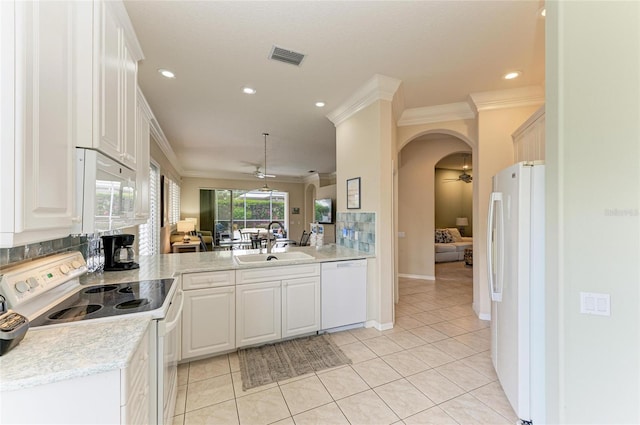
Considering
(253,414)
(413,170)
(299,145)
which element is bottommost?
(253,414)

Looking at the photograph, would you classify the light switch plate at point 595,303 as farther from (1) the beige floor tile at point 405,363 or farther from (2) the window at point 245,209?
(2) the window at point 245,209

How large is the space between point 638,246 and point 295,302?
2.54 m

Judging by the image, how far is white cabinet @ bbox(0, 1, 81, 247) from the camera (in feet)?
2.90

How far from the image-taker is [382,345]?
9.18ft

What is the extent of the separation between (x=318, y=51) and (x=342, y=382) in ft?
9.58

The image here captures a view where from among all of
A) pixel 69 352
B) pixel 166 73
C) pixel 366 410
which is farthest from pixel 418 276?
pixel 69 352

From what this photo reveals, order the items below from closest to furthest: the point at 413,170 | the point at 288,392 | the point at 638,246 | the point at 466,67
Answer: the point at 638,246 → the point at 288,392 → the point at 466,67 → the point at 413,170

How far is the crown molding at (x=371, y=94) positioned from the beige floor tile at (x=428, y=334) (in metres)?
2.80

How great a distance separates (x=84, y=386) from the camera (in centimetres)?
90

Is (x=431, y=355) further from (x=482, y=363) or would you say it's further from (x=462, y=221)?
(x=462, y=221)

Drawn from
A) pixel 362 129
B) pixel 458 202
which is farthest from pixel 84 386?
pixel 458 202

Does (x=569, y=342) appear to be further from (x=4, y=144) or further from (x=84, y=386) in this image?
(x=4, y=144)

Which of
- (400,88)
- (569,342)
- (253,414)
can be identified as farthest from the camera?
(400,88)

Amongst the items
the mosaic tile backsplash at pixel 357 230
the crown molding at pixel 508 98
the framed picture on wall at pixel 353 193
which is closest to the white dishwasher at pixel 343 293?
the mosaic tile backsplash at pixel 357 230
